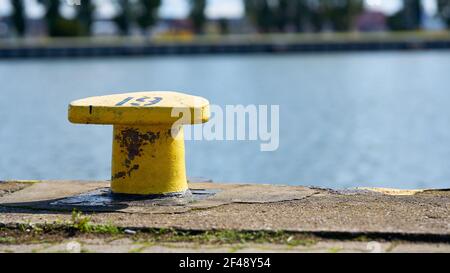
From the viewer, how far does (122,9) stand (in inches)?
4063

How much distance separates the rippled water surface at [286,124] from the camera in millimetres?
19469

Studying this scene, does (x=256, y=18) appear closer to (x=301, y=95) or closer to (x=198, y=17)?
(x=198, y=17)

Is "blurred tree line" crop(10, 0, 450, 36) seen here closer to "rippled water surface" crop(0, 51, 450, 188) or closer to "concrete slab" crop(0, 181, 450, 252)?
"rippled water surface" crop(0, 51, 450, 188)

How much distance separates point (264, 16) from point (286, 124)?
79.3 metres

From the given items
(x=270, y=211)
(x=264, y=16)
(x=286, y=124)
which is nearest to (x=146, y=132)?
(x=270, y=211)

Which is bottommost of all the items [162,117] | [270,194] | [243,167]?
[243,167]

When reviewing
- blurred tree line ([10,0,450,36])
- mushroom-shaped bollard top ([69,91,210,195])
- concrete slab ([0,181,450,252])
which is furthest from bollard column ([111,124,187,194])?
blurred tree line ([10,0,450,36])

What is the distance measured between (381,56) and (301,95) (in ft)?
165

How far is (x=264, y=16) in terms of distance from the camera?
10881cm

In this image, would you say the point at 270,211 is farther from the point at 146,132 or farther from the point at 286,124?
the point at 286,124

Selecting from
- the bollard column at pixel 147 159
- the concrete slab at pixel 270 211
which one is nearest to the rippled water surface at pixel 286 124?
the concrete slab at pixel 270 211

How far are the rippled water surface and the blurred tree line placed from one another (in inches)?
917
